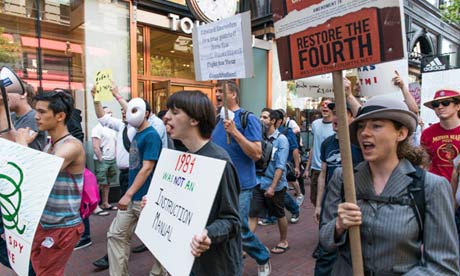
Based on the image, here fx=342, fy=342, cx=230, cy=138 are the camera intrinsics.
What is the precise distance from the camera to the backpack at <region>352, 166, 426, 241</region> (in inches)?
58.3

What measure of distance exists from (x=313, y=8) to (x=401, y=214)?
1.00 m

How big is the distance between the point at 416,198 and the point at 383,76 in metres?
2.22

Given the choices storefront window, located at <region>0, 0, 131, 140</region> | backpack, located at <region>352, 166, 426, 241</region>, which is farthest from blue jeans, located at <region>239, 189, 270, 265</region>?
storefront window, located at <region>0, 0, 131, 140</region>

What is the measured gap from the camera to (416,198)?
58.7 inches

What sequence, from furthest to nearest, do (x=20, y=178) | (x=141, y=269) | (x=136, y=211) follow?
(x=141, y=269) < (x=136, y=211) < (x=20, y=178)

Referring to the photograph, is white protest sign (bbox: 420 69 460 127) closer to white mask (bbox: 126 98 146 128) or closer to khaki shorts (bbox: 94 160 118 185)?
white mask (bbox: 126 98 146 128)

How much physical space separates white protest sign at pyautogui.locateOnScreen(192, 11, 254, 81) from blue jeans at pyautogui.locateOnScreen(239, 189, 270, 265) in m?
1.22

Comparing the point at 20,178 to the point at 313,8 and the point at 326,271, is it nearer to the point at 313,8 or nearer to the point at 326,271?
the point at 313,8

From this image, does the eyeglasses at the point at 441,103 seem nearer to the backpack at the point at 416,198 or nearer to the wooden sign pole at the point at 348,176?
the backpack at the point at 416,198

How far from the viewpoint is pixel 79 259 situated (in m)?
4.41

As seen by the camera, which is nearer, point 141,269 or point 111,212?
point 141,269

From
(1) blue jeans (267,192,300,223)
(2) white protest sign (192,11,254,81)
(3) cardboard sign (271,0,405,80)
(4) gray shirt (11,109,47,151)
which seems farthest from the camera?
(1) blue jeans (267,192,300,223)

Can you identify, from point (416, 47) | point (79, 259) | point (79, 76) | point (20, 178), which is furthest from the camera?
point (416, 47)

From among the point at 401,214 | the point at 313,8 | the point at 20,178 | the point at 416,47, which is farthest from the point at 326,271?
the point at 416,47
